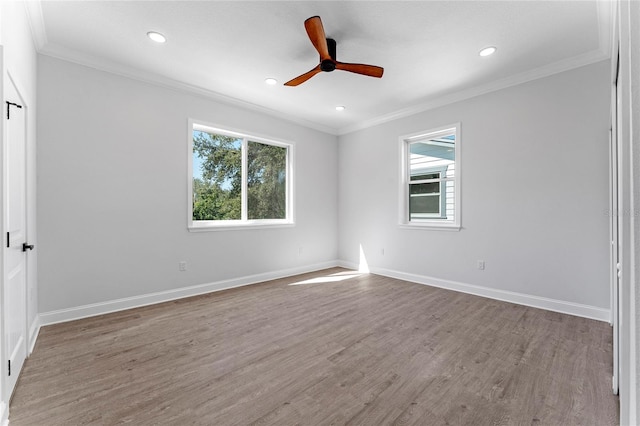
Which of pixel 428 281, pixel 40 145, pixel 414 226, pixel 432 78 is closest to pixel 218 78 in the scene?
pixel 40 145

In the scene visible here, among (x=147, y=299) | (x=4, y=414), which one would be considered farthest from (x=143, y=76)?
(x=4, y=414)

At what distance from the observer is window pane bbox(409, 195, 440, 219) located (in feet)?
15.0

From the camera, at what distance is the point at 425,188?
4.68 metres

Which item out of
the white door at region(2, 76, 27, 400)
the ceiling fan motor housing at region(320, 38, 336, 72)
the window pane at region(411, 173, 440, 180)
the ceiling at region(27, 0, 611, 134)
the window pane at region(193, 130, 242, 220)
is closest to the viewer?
the white door at region(2, 76, 27, 400)

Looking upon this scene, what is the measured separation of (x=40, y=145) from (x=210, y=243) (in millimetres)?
2087

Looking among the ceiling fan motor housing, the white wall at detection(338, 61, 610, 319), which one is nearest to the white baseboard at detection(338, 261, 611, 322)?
the white wall at detection(338, 61, 610, 319)

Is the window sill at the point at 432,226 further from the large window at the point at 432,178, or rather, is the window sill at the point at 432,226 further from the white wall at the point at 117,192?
the white wall at the point at 117,192

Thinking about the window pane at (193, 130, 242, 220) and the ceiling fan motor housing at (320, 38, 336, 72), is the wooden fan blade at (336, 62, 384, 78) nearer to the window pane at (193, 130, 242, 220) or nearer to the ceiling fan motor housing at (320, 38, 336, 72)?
the ceiling fan motor housing at (320, 38, 336, 72)

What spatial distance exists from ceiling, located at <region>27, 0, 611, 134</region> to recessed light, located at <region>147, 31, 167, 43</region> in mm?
51

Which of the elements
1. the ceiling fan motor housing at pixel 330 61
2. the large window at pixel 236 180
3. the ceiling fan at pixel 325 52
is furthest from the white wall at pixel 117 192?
the ceiling fan motor housing at pixel 330 61

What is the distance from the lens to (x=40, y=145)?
2.85m

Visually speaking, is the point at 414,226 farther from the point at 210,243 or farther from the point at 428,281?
the point at 210,243

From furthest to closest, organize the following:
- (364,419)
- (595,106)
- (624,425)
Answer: (595,106)
(364,419)
(624,425)

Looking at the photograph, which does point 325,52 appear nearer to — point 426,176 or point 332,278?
point 426,176
